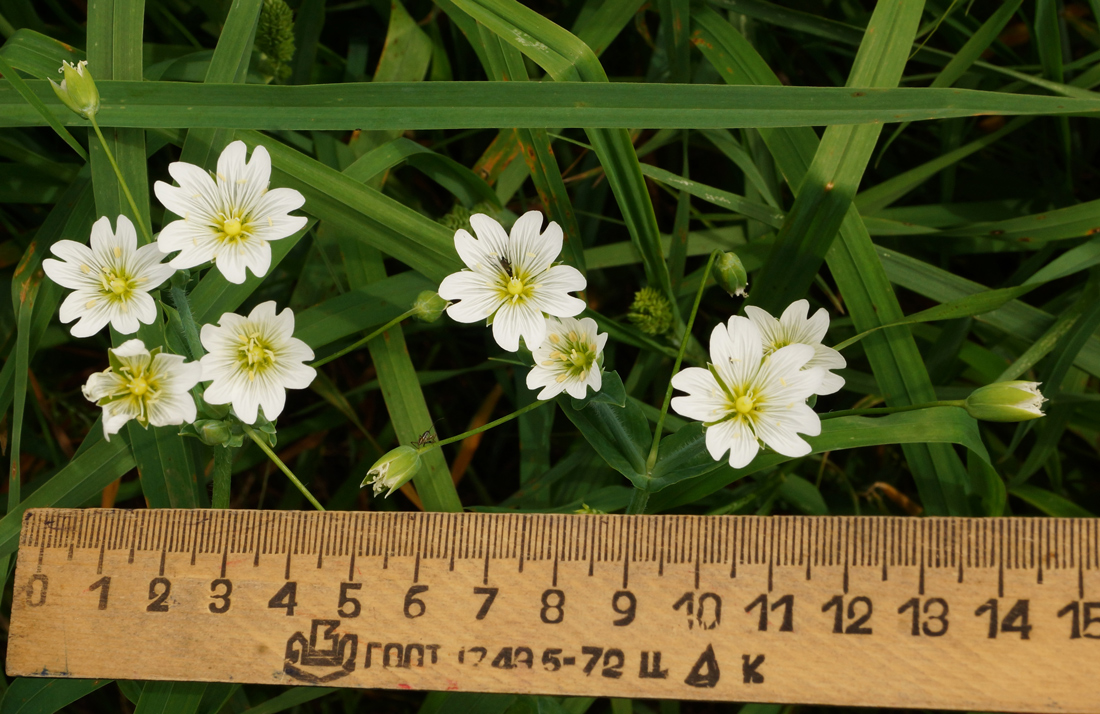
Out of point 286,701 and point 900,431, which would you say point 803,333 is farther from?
point 286,701

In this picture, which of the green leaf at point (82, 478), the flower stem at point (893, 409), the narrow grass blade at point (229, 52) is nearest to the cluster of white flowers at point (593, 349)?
the flower stem at point (893, 409)

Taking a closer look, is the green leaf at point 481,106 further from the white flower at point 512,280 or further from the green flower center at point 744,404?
the green flower center at point 744,404

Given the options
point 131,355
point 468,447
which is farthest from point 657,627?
point 131,355

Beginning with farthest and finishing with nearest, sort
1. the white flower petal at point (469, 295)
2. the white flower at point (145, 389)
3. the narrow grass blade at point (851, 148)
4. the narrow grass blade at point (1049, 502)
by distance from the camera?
the narrow grass blade at point (1049, 502) → the narrow grass blade at point (851, 148) → the white flower petal at point (469, 295) → the white flower at point (145, 389)

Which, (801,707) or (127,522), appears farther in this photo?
(801,707)

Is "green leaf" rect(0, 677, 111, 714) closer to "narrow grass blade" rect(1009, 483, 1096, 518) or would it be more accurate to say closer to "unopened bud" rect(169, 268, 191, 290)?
"unopened bud" rect(169, 268, 191, 290)

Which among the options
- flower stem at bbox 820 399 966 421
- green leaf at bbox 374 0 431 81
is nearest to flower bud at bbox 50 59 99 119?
green leaf at bbox 374 0 431 81

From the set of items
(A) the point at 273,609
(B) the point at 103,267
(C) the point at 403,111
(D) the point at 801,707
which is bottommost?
(D) the point at 801,707

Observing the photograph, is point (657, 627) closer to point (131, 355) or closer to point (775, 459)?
point (775, 459)
